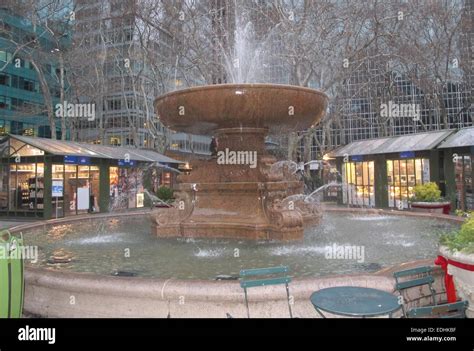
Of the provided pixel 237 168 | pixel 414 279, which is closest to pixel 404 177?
pixel 237 168

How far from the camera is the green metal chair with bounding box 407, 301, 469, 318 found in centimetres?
368

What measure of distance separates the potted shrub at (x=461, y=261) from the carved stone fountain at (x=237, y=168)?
13.0ft

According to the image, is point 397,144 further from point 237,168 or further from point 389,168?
point 237,168

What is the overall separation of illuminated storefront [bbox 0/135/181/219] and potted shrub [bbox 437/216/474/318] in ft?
46.6

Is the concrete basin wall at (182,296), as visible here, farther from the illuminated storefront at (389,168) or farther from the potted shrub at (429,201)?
the illuminated storefront at (389,168)

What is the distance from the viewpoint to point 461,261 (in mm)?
4207

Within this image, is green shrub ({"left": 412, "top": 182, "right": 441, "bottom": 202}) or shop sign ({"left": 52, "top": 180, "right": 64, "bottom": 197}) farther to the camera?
shop sign ({"left": 52, "top": 180, "right": 64, "bottom": 197})

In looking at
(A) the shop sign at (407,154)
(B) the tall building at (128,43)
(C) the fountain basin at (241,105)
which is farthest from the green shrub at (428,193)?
(B) the tall building at (128,43)

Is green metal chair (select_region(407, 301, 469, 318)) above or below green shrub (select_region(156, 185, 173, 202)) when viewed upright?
below

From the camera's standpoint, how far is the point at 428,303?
4.82 meters

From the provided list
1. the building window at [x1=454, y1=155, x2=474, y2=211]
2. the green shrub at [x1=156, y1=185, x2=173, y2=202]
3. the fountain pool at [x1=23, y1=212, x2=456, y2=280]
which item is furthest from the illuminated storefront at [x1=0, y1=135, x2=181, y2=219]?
the building window at [x1=454, y1=155, x2=474, y2=211]

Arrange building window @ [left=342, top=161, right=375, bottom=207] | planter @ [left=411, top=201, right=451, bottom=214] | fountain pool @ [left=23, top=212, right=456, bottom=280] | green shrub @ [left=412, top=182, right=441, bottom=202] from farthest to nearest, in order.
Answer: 1. building window @ [left=342, top=161, right=375, bottom=207]
2. green shrub @ [left=412, top=182, right=441, bottom=202]
3. planter @ [left=411, top=201, right=451, bottom=214]
4. fountain pool @ [left=23, top=212, right=456, bottom=280]

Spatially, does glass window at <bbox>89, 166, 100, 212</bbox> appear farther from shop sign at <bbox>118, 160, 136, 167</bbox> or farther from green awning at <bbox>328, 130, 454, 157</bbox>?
green awning at <bbox>328, 130, 454, 157</bbox>

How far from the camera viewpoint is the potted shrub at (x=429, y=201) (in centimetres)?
1531
